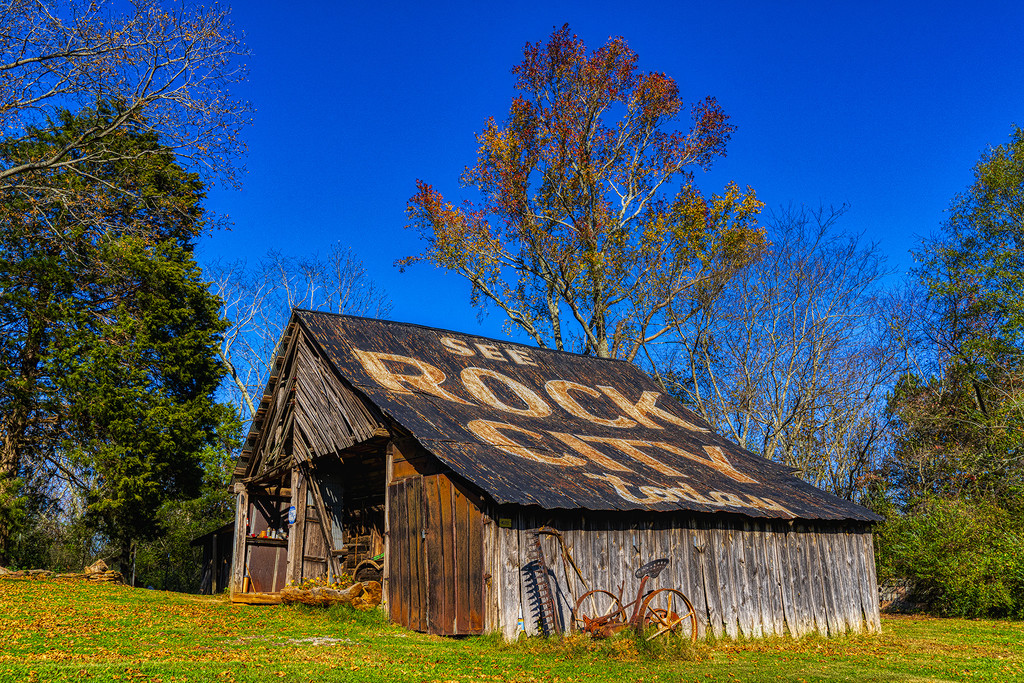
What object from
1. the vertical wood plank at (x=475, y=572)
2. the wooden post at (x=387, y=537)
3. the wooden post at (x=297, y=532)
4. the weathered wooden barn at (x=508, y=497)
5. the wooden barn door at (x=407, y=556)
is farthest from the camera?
the wooden post at (x=297, y=532)

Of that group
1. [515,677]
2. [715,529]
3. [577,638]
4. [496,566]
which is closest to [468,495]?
[496,566]

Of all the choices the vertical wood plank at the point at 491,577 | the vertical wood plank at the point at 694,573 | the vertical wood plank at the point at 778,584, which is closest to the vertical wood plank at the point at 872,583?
the vertical wood plank at the point at 778,584

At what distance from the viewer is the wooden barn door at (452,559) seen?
12.6 meters

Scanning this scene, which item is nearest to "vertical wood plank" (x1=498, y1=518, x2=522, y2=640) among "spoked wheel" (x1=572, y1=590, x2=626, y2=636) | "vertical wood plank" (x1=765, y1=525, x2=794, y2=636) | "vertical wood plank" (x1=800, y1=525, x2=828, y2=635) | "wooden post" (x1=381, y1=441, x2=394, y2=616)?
"spoked wheel" (x1=572, y1=590, x2=626, y2=636)

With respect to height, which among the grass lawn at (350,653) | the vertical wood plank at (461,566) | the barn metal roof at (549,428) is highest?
the barn metal roof at (549,428)

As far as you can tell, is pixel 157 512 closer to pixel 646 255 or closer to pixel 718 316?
pixel 646 255

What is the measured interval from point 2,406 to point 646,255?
2328 centimetres

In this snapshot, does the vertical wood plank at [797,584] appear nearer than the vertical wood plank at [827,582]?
Yes

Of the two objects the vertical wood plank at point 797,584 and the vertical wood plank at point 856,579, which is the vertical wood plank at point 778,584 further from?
the vertical wood plank at point 856,579

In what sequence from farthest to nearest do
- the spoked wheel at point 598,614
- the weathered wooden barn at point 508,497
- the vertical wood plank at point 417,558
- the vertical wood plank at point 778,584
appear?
the vertical wood plank at point 778,584
the vertical wood plank at point 417,558
the weathered wooden barn at point 508,497
the spoked wheel at point 598,614

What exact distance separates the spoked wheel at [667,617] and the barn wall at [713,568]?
0.26 m

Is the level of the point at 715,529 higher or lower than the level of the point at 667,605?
higher

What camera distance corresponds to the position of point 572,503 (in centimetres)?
1272

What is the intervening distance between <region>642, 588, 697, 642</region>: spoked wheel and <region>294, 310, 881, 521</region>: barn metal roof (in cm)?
167
